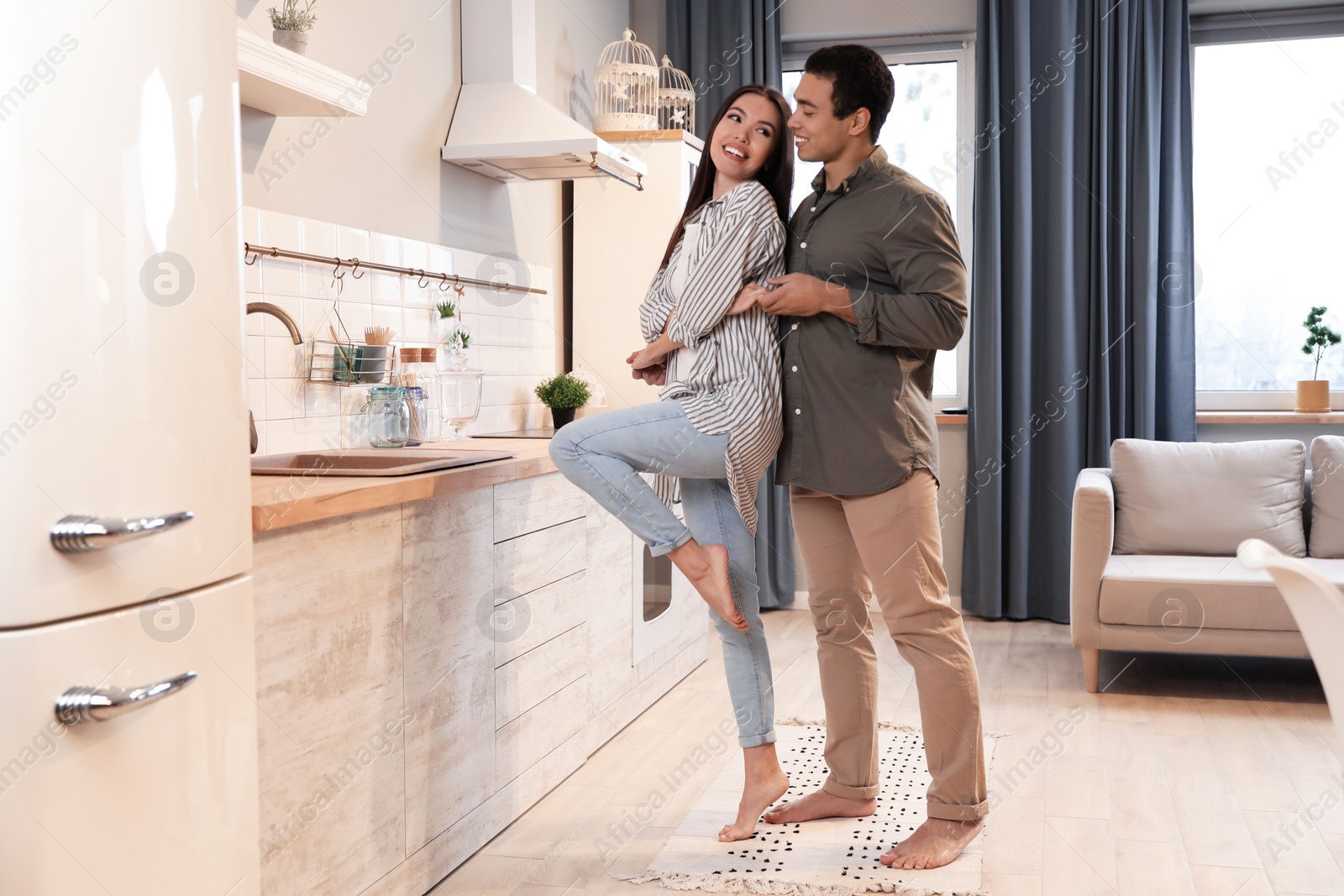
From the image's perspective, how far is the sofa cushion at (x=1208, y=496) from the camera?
3736 millimetres

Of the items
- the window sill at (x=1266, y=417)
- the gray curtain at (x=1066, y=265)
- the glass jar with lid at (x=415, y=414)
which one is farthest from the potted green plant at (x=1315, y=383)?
the glass jar with lid at (x=415, y=414)

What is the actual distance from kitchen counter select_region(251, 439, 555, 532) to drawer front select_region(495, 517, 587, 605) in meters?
0.15

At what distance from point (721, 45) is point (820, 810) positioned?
11.2ft

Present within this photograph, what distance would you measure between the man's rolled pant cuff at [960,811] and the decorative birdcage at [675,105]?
9.58ft

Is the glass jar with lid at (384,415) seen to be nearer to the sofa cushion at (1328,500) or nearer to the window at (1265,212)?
the sofa cushion at (1328,500)

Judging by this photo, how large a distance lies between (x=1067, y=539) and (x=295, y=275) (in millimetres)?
3239

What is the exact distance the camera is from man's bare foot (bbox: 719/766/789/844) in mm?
2301

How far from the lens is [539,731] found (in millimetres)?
2527

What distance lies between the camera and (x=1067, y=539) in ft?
14.7

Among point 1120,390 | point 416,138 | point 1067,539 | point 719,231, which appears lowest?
point 1067,539

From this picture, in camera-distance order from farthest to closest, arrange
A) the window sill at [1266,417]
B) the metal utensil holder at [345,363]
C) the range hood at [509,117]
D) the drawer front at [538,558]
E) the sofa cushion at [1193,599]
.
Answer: the window sill at [1266,417], the sofa cushion at [1193,599], the range hood at [509,117], the metal utensil holder at [345,363], the drawer front at [538,558]

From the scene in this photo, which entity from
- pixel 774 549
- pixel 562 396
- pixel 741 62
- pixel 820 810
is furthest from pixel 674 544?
pixel 741 62

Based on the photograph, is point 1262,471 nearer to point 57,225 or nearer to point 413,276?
point 413,276

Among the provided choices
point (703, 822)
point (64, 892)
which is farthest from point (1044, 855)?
point (64, 892)
